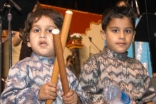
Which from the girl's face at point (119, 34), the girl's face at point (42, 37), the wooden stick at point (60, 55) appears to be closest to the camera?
the wooden stick at point (60, 55)

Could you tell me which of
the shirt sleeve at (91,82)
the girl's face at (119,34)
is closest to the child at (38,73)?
the shirt sleeve at (91,82)

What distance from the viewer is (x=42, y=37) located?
122 cm

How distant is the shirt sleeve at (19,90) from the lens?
1092 mm

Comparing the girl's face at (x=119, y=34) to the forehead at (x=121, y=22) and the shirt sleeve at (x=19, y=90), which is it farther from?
the shirt sleeve at (x=19, y=90)

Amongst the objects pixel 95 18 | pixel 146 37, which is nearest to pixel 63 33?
pixel 146 37

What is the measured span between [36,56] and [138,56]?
84.1 inches

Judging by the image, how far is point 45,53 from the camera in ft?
4.06

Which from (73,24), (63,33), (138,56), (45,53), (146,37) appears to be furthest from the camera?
(73,24)

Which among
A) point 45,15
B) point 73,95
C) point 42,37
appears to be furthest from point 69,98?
point 45,15

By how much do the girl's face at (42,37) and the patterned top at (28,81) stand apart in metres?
0.03

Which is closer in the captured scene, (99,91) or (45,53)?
(45,53)

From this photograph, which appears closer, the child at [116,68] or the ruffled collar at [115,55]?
the child at [116,68]

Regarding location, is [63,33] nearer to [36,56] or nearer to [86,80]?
[36,56]

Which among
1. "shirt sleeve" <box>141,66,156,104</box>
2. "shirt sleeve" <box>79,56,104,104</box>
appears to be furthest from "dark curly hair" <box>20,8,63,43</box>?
"shirt sleeve" <box>141,66,156,104</box>
